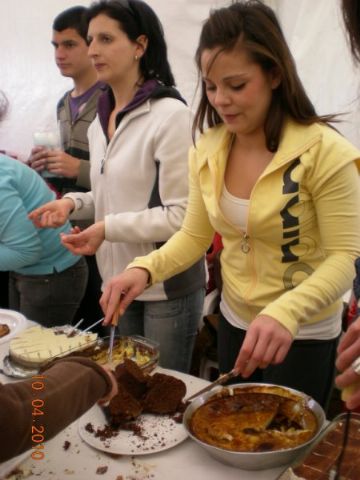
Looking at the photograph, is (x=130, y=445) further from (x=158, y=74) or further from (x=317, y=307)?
(x=158, y=74)

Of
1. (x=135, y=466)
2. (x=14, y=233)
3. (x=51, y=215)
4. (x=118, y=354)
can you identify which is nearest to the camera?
(x=135, y=466)

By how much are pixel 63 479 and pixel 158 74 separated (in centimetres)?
118

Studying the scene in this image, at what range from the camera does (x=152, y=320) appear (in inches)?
61.9

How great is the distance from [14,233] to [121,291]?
0.67 meters

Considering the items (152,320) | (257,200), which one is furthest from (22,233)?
(257,200)

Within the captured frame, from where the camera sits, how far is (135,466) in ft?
3.22

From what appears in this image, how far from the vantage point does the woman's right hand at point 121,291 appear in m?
1.22

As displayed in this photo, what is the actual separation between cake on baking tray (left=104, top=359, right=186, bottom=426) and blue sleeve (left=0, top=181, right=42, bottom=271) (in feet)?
2.41

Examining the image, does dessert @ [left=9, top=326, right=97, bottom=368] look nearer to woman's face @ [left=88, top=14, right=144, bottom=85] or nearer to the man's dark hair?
woman's face @ [left=88, top=14, right=144, bottom=85]

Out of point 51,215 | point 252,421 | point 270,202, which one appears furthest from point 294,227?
point 51,215

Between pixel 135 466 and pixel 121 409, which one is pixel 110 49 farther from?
pixel 135 466

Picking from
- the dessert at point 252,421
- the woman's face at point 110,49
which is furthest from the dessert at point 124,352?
the woman's face at point 110,49

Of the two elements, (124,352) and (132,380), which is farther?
(124,352)

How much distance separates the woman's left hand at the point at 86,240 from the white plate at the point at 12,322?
11.8 inches
